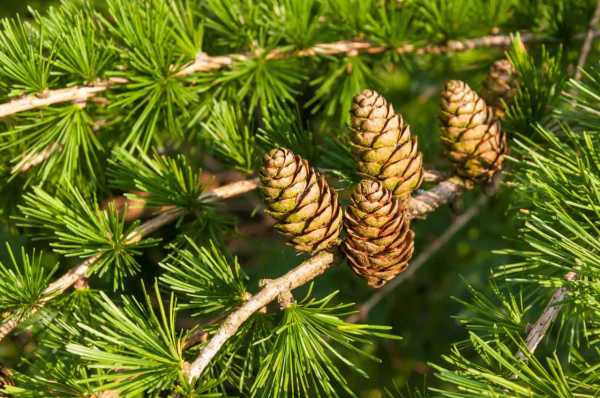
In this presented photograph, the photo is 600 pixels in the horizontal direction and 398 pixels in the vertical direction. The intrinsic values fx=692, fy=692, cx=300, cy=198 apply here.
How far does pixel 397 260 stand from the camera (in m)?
1.11

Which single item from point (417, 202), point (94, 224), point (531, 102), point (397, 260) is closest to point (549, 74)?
point (531, 102)

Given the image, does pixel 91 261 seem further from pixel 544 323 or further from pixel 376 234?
pixel 544 323

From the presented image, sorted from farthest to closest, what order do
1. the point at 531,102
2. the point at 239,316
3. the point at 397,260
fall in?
the point at 531,102
the point at 397,260
the point at 239,316

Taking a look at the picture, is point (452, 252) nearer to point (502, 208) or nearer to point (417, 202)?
point (502, 208)

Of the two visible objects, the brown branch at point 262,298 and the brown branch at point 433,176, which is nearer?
the brown branch at point 262,298

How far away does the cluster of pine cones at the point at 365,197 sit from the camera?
3.42 ft

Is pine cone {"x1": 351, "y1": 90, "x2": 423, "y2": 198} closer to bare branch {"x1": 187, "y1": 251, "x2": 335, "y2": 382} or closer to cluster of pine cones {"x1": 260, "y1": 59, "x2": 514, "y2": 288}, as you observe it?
cluster of pine cones {"x1": 260, "y1": 59, "x2": 514, "y2": 288}

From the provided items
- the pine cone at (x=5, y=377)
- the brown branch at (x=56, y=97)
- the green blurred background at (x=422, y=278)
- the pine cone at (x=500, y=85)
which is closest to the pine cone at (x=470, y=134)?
Answer: the pine cone at (x=500, y=85)

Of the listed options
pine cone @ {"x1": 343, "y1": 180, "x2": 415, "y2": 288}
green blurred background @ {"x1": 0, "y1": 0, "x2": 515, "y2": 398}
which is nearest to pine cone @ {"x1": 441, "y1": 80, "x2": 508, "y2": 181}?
pine cone @ {"x1": 343, "y1": 180, "x2": 415, "y2": 288}

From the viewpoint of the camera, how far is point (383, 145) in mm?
1114

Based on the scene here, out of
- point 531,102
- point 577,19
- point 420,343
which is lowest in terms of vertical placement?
point 420,343

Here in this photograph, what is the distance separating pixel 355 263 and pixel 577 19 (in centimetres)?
99

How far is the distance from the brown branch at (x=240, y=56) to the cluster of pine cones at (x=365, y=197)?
365mm

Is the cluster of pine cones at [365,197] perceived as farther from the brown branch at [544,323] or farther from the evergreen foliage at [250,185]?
the brown branch at [544,323]
